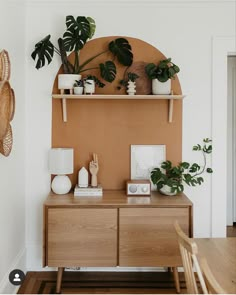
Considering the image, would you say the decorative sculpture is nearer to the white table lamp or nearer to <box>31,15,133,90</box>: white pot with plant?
the white table lamp

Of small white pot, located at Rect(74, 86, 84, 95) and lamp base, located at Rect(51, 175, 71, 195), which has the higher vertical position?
small white pot, located at Rect(74, 86, 84, 95)

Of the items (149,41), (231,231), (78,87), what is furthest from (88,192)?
(231,231)

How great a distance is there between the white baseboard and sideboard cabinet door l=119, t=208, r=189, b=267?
0.85 metres

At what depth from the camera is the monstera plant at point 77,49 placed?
116 inches

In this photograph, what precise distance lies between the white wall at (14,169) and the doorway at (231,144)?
2.80 metres

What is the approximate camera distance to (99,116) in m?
3.21

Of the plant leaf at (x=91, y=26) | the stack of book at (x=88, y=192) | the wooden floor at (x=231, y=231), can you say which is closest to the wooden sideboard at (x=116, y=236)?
the stack of book at (x=88, y=192)

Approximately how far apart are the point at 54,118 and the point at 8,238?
112 centimetres

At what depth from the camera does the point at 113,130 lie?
127 inches

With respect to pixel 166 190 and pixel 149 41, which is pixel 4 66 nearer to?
pixel 149 41

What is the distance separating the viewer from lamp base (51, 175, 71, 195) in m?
2.99

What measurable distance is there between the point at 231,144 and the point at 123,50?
7.70 feet

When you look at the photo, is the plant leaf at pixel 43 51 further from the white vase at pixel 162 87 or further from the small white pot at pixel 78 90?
the white vase at pixel 162 87

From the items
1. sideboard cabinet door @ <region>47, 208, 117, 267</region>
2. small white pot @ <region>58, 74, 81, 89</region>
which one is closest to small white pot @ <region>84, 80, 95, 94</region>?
small white pot @ <region>58, 74, 81, 89</region>
